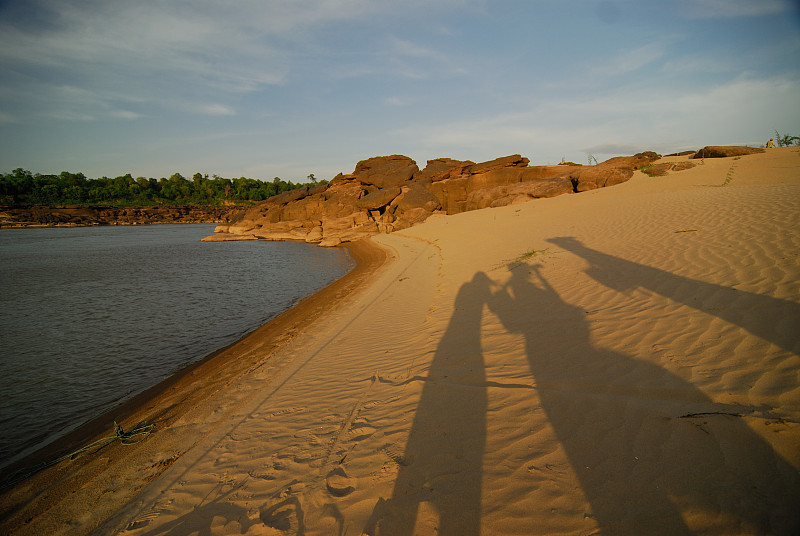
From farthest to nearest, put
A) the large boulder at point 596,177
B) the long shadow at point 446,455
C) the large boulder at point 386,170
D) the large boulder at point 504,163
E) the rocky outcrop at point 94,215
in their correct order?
the rocky outcrop at point 94,215 < the large boulder at point 386,170 < the large boulder at point 504,163 < the large boulder at point 596,177 < the long shadow at point 446,455

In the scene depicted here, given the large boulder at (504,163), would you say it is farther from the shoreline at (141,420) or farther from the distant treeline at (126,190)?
the distant treeline at (126,190)

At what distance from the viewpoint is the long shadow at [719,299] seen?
360 cm

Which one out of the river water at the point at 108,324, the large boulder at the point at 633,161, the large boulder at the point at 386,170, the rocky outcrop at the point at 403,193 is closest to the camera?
the river water at the point at 108,324

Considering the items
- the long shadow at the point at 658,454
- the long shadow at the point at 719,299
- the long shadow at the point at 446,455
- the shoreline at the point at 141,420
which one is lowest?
the shoreline at the point at 141,420

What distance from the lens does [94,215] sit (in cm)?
7575

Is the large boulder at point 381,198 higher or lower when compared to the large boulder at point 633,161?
lower

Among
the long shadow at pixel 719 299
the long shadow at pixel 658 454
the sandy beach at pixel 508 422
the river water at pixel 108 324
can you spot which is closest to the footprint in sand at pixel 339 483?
the sandy beach at pixel 508 422

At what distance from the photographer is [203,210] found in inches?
3802

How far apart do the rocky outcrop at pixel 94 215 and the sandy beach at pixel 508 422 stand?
60.7 metres

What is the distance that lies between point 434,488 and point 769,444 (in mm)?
2329

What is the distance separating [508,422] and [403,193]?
107 feet

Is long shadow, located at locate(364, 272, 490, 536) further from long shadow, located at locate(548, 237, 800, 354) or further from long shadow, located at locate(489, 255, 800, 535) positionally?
long shadow, located at locate(548, 237, 800, 354)

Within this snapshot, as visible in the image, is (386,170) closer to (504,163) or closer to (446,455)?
(504,163)

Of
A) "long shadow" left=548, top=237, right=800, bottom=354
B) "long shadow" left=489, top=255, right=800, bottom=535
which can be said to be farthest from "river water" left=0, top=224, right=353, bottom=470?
"long shadow" left=548, top=237, right=800, bottom=354
